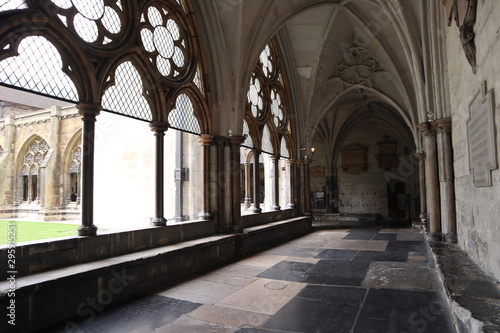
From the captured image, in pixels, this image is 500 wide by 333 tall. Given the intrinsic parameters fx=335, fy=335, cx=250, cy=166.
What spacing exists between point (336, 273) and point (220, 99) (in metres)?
3.82

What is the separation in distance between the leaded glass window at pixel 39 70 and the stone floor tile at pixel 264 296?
2.95 metres

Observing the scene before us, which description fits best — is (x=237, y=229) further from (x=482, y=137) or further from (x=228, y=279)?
(x=482, y=137)

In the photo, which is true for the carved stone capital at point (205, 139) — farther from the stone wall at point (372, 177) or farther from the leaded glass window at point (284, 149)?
the stone wall at point (372, 177)

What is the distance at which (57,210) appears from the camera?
9.53m

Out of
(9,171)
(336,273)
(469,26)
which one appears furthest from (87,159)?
(9,171)

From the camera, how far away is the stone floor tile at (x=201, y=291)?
12.0 ft

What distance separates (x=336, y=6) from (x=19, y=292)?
8.54 metres

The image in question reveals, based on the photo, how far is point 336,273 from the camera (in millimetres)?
4715

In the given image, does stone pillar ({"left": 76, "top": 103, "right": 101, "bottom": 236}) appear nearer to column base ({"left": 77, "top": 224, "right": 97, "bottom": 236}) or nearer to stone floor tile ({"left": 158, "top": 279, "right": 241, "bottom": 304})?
column base ({"left": 77, "top": 224, "right": 97, "bottom": 236})

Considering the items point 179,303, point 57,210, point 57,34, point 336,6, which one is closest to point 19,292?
point 179,303

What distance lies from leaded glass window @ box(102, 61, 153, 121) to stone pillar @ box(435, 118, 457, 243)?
14.5 feet

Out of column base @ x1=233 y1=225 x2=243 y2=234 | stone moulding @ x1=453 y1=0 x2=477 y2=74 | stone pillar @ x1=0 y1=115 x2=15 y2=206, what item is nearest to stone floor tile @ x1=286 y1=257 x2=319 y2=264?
column base @ x1=233 y1=225 x2=243 y2=234

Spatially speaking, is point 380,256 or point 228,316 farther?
point 380,256

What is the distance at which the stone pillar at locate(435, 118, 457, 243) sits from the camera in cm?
477
